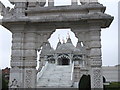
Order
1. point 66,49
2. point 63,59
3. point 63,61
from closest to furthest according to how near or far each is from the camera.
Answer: point 66,49 → point 63,59 → point 63,61

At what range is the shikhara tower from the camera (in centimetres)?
812

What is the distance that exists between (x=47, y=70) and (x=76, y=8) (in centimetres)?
1608

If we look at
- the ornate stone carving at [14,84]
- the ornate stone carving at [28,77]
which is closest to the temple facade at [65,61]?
the ornate stone carving at [28,77]

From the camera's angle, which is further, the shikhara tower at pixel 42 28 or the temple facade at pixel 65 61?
the temple facade at pixel 65 61

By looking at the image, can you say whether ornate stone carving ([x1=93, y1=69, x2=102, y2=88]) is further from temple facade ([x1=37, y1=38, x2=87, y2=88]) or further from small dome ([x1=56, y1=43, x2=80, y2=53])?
small dome ([x1=56, y1=43, x2=80, y2=53])

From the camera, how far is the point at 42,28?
28.6 ft

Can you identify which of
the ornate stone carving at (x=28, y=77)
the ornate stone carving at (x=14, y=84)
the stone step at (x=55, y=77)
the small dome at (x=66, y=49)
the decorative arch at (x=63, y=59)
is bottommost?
the stone step at (x=55, y=77)

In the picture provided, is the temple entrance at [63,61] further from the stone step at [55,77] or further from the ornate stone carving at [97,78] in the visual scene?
the ornate stone carving at [97,78]

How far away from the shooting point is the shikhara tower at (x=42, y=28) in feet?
26.7

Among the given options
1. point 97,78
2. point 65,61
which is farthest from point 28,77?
point 65,61

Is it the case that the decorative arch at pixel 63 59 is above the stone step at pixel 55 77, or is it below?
above

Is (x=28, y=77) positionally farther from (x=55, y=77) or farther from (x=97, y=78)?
(x=55, y=77)

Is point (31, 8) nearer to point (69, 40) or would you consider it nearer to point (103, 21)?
point (103, 21)

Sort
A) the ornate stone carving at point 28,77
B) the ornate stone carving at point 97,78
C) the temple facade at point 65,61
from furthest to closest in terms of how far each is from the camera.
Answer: the temple facade at point 65,61
the ornate stone carving at point 28,77
the ornate stone carving at point 97,78
